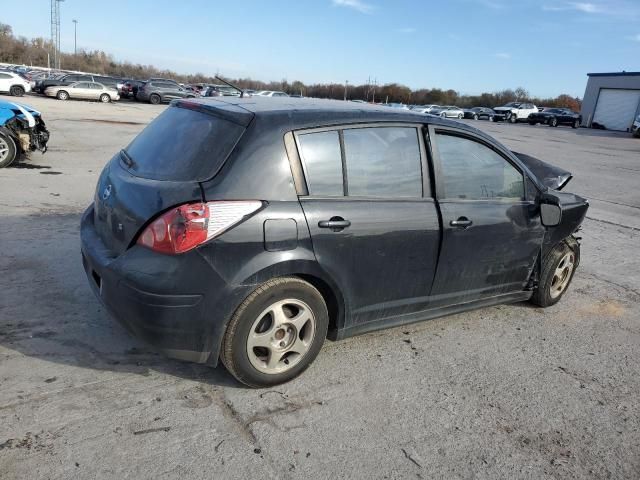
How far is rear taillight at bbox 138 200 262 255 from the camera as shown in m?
2.71

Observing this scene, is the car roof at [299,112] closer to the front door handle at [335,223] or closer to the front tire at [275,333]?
the front door handle at [335,223]

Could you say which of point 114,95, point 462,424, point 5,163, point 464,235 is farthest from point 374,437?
point 114,95

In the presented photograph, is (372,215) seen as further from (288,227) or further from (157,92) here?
(157,92)

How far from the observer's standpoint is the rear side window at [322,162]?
121 inches

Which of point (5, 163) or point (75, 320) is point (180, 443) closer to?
point (75, 320)

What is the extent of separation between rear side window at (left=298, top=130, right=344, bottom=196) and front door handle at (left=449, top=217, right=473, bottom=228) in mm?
919

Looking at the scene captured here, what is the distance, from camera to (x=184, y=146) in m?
3.17

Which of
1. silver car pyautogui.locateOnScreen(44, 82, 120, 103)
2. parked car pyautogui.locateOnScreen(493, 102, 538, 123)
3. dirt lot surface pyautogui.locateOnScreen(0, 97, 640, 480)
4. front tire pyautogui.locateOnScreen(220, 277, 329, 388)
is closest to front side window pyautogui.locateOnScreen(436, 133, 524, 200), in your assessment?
dirt lot surface pyautogui.locateOnScreen(0, 97, 640, 480)

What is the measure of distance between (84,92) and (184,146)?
117 ft

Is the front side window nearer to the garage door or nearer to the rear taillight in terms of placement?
the rear taillight

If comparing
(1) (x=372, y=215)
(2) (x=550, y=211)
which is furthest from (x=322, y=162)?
(2) (x=550, y=211)

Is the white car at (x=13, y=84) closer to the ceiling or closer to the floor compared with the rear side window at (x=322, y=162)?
closer to the floor

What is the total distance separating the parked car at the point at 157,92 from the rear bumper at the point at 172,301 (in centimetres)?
3743

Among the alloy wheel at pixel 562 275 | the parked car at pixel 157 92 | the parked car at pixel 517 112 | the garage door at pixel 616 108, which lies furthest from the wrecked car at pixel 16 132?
the garage door at pixel 616 108
